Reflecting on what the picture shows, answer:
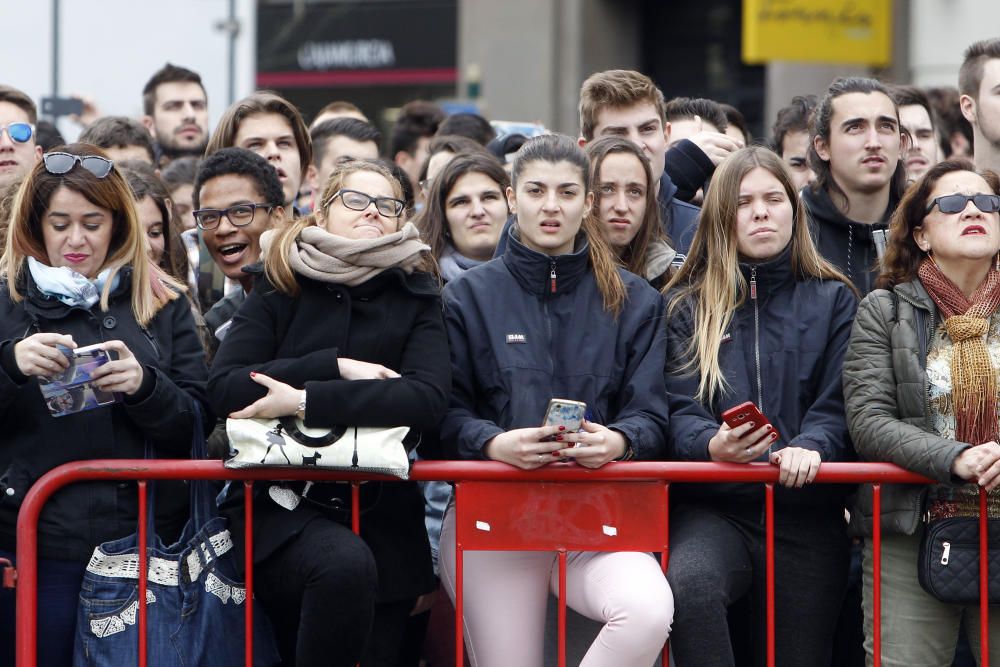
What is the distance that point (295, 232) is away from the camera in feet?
16.4

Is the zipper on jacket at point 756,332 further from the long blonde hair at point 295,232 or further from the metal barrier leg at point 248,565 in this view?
the metal barrier leg at point 248,565

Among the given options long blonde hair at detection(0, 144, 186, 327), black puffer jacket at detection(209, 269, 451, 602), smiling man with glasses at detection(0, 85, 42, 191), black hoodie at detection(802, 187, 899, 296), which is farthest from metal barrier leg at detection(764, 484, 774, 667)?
smiling man with glasses at detection(0, 85, 42, 191)

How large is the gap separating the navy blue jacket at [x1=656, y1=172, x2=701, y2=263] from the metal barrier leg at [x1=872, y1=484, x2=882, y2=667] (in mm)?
1511

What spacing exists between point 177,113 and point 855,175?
4.17 metres

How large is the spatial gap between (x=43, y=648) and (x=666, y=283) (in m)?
2.57

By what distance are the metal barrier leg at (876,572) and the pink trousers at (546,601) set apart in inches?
26.9

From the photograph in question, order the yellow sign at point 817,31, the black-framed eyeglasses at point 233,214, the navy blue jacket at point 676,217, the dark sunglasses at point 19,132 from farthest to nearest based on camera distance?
the yellow sign at point 817,31, the dark sunglasses at point 19,132, the navy blue jacket at point 676,217, the black-framed eyeglasses at point 233,214

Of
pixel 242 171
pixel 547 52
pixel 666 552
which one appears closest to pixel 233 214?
pixel 242 171

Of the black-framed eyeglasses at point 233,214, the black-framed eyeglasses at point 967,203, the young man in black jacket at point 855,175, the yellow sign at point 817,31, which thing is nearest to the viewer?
the black-framed eyeglasses at point 967,203

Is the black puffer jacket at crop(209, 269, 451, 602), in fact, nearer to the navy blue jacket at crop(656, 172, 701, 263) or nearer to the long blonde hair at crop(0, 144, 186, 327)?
the long blonde hair at crop(0, 144, 186, 327)

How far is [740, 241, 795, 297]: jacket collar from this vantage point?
5.27 metres

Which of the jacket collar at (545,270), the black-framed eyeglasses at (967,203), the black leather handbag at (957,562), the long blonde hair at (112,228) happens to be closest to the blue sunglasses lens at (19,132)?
the long blonde hair at (112,228)

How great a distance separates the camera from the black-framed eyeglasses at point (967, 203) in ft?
16.8

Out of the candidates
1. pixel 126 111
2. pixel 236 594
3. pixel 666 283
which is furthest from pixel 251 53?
pixel 236 594
